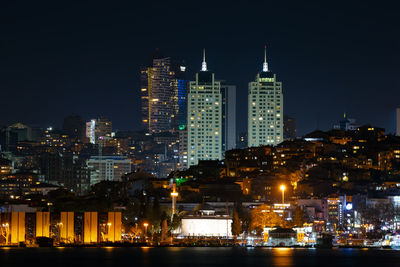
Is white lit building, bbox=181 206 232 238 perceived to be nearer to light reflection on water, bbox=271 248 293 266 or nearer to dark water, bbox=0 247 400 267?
dark water, bbox=0 247 400 267

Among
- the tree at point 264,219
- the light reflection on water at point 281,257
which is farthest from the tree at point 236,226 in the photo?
the light reflection on water at point 281,257

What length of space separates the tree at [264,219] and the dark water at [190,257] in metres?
15.8

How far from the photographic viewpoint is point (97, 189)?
170 metres

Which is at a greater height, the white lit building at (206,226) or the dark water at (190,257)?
the white lit building at (206,226)

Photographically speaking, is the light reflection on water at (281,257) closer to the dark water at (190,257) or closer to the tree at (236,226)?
the dark water at (190,257)

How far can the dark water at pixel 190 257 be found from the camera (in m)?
94.9

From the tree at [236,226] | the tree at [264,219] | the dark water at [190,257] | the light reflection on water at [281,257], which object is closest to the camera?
the dark water at [190,257]

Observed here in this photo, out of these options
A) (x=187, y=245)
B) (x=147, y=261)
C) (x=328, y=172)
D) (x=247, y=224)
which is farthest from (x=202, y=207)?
(x=147, y=261)

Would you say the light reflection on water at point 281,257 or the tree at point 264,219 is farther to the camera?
the tree at point 264,219

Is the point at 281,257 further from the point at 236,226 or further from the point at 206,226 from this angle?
the point at 206,226

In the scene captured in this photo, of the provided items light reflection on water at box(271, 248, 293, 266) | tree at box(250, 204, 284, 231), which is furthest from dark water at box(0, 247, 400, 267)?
tree at box(250, 204, 284, 231)

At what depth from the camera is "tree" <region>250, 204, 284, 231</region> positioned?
131 metres

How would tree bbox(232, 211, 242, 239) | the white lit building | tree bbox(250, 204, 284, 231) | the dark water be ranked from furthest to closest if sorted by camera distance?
the white lit building < tree bbox(250, 204, 284, 231) < tree bbox(232, 211, 242, 239) < the dark water

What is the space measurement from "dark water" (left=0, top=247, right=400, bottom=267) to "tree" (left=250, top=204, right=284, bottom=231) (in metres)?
15.8
